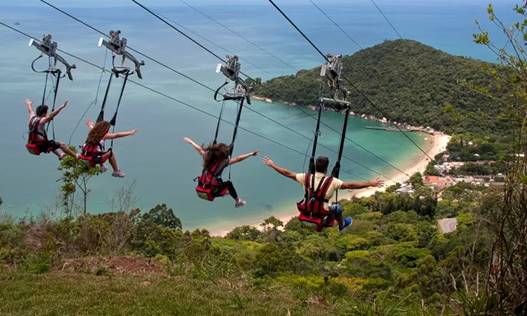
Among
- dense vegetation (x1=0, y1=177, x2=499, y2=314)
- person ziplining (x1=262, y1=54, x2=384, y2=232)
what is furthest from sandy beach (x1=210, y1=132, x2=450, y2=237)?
person ziplining (x1=262, y1=54, x2=384, y2=232)

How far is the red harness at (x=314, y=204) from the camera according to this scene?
552 centimetres

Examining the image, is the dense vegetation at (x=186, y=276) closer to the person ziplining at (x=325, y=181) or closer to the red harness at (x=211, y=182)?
the person ziplining at (x=325, y=181)

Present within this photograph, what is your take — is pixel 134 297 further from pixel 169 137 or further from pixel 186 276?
pixel 169 137

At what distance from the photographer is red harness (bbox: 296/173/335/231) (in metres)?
5.52

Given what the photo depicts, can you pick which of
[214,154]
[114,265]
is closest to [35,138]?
[114,265]

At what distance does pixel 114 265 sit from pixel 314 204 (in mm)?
3654

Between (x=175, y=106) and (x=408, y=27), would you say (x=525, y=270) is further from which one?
(x=408, y=27)

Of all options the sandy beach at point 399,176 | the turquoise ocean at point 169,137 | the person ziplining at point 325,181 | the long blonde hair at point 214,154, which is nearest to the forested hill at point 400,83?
the sandy beach at point 399,176

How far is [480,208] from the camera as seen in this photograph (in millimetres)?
4848

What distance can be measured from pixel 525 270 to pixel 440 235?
2944 centimetres

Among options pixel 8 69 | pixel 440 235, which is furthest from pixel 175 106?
pixel 440 235

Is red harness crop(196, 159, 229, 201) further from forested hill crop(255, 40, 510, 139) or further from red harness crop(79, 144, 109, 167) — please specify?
forested hill crop(255, 40, 510, 139)

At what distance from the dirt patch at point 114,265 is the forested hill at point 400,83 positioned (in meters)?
50.5

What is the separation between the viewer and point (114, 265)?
25.5 feet
